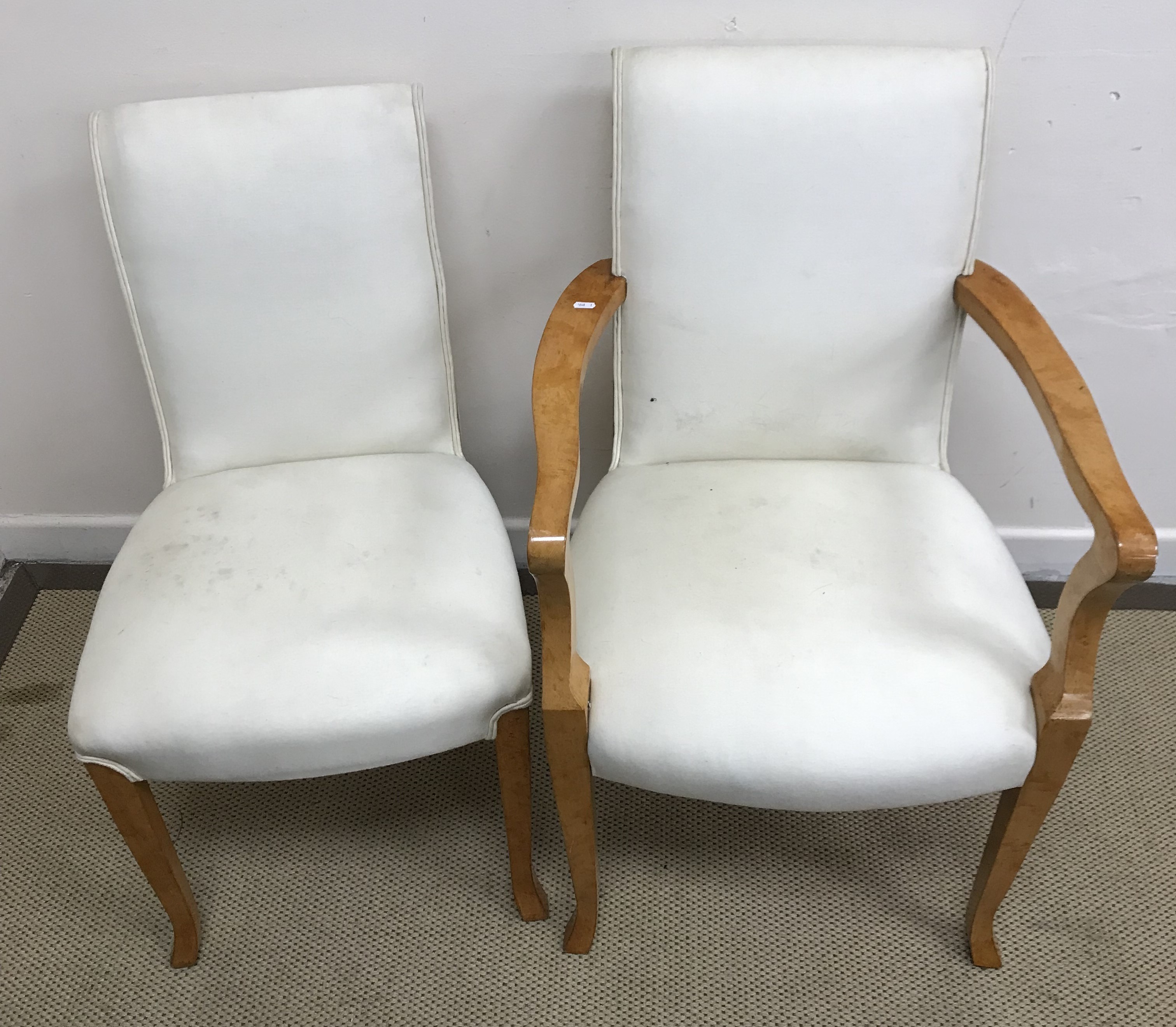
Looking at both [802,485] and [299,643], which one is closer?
[299,643]

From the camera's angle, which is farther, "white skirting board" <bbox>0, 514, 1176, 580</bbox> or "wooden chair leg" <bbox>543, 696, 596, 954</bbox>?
"white skirting board" <bbox>0, 514, 1176, 580</bbox>

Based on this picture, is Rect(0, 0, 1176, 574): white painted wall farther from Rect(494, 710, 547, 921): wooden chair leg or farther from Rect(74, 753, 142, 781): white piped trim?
Rect(74, 753, 142, 781): white piped trim

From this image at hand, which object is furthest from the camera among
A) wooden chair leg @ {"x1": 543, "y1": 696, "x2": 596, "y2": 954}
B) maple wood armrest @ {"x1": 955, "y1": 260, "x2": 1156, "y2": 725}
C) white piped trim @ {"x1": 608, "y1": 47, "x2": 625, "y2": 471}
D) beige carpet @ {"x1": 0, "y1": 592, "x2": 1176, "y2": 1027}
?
beige carpet @ {"x1": 0, "y1": 592, "x2": 1176, "y2": 1027}

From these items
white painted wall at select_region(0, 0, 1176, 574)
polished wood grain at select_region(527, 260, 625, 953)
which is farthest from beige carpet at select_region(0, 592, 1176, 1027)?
white painted wall at select_region(0, 0, 1176, 574)

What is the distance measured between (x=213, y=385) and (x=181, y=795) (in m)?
0.62

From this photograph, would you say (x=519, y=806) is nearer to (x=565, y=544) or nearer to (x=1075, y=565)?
(x=565, y=544)

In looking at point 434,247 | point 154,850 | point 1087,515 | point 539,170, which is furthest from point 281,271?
point 1087,515

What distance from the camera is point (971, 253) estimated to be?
110cm

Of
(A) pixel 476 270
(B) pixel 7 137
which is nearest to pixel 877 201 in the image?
(A) pixel 476 270

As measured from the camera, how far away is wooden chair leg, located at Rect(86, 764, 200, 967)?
1019mm

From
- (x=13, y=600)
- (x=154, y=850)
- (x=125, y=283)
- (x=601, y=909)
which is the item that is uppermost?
(x=125, y=283)

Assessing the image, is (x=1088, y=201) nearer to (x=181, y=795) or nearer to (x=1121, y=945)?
(x=1121, y=945)

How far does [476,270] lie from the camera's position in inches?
53.3

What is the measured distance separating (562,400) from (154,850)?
2.26 ft
